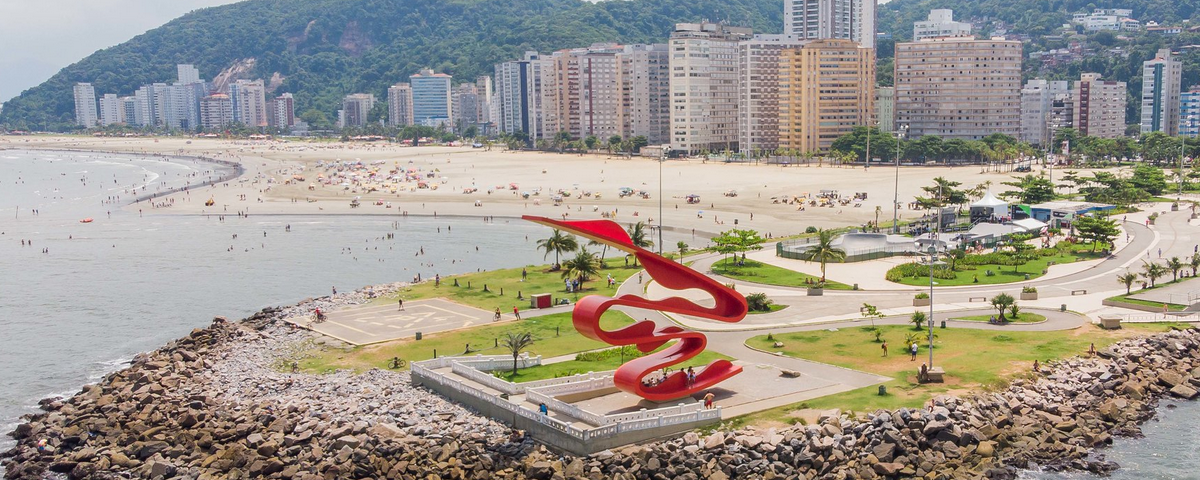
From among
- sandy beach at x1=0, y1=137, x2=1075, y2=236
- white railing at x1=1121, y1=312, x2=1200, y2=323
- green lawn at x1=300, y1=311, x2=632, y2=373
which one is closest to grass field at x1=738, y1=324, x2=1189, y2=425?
white railing at x1=1121, y1=312, x2=1200, y2=323

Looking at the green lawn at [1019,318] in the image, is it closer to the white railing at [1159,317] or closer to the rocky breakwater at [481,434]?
the white railing at [1159,317]

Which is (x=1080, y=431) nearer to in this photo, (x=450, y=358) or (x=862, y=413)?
(x=862, y=413)

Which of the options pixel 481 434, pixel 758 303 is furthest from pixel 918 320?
pixel 481 434

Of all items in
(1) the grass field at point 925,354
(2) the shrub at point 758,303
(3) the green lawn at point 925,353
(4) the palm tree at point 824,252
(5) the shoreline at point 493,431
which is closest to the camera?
(5) the shoreline at point 493,431

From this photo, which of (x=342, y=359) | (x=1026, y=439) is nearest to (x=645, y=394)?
(x=1026, y=439)

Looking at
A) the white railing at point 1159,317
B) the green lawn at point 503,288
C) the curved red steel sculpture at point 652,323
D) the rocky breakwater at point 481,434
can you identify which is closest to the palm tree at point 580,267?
the green lawn at point 503,288

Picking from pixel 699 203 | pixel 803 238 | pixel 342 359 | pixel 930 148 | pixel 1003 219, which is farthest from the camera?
pixel 930 148
